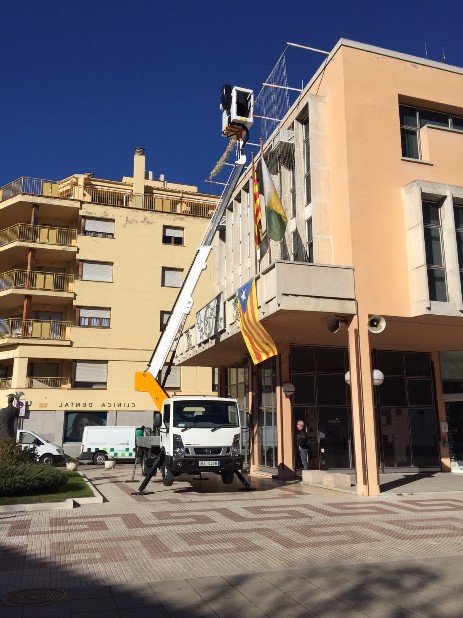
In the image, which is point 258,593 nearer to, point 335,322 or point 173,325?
point 335,322

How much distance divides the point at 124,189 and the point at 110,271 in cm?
1070

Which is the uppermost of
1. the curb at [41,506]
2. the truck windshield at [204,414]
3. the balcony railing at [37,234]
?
the balcony railing at [37,234]

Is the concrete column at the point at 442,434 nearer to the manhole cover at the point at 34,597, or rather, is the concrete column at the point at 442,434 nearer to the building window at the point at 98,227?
the manhole cover at the point at 34,597

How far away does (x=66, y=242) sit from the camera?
34.6 meters

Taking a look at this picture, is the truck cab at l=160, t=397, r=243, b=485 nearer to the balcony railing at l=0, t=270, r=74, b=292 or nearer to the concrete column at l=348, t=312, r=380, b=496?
the concrete column at l=348, t=312, r=380, b=496

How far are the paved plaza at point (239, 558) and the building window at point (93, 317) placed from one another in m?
22.2

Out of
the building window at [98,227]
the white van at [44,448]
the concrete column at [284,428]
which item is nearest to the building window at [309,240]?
the concrete column at [284,428]

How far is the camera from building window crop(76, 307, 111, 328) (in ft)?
112

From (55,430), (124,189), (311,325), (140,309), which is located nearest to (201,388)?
(140,309)

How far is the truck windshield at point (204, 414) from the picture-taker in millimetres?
A: 14758

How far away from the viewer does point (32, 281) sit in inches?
1313

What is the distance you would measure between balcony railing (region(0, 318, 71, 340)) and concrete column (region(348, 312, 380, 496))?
22599mm

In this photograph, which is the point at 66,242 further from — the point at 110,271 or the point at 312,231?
the point at 312,231

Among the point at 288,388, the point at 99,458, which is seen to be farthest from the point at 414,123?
the point at 99,458
